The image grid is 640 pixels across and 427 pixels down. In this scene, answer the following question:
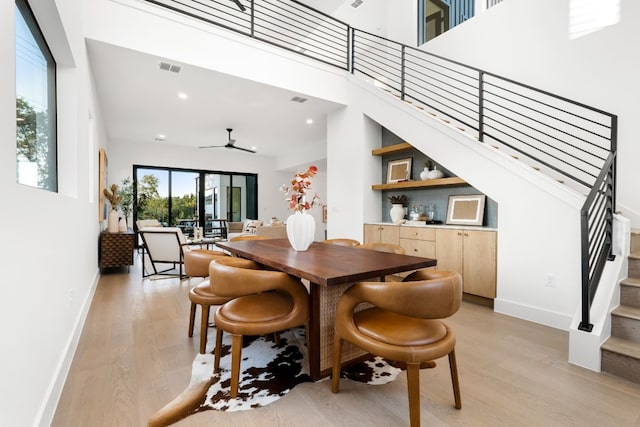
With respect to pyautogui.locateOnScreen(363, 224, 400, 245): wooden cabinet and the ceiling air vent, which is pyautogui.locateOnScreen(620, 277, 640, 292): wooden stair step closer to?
pyautogui.locateOnScreen(363, 224, 400, 245): wooden cabinet

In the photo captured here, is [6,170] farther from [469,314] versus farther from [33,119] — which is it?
[469,314]

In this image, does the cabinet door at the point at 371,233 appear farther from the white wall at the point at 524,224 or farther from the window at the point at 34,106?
the window at the point at 34,106

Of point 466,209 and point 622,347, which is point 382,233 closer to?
point 466,209

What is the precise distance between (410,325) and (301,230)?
3.94 feet

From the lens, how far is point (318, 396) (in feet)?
5.93

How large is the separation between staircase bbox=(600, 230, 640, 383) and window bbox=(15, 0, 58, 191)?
3598 millimetres

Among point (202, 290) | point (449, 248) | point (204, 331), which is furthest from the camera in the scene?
point (449, 248)

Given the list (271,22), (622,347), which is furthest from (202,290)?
(271,22)

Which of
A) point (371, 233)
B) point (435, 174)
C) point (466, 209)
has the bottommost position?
point (371, 233)

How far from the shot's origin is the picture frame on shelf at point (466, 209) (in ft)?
13.0

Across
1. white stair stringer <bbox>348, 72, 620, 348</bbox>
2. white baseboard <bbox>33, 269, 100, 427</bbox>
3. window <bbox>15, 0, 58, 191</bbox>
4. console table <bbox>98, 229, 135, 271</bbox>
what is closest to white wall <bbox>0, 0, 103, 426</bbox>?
white baseboard <bbox>33, 269, 100, 427</bbox>

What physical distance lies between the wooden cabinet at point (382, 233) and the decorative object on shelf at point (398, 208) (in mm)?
206

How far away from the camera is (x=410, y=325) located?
1.67m

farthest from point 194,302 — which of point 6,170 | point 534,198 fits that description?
point 534,198
